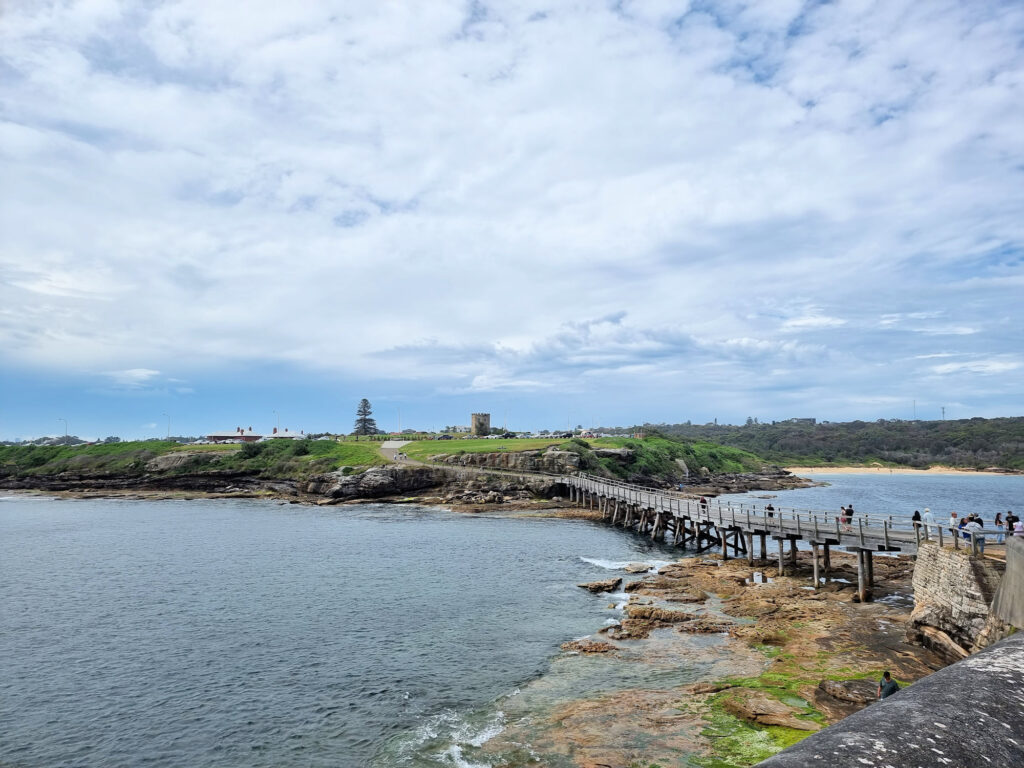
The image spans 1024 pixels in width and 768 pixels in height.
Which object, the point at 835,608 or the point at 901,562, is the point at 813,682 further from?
the point at 901,562

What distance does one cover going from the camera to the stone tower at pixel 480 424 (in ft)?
461

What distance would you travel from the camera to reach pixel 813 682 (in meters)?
18.3

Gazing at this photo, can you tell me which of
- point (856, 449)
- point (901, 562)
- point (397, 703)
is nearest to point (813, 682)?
point (397, 703)

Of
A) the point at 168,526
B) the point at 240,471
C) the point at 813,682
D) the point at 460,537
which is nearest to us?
the point at 813,682

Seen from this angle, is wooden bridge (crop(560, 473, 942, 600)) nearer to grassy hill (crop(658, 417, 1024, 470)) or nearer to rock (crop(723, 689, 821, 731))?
rock (crop(723, 689, 821, 731))

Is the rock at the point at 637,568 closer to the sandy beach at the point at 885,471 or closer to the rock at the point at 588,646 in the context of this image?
the rock at the point at 588,646

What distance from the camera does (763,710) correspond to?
16.4 metres

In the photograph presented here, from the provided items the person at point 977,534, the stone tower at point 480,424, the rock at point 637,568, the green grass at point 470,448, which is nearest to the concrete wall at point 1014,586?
the person at point 977,534

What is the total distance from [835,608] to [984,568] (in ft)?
27.7

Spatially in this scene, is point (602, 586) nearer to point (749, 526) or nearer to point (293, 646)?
point (749, 526)

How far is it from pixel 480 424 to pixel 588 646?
118m

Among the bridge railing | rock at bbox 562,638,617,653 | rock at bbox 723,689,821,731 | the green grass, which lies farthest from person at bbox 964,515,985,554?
the green grass

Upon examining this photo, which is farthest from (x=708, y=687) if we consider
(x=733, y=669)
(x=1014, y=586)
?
(x=1014, y=586)

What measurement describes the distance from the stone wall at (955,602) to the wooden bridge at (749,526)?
1.48 metres
